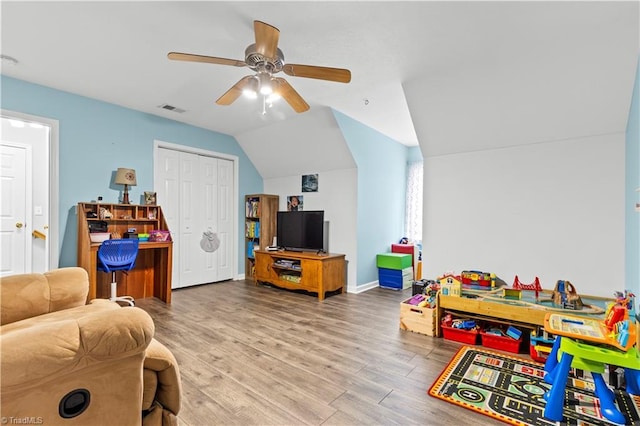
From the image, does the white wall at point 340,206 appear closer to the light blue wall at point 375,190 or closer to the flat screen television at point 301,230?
the light blue wall at point 375,190

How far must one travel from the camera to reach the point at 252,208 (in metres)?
5.49

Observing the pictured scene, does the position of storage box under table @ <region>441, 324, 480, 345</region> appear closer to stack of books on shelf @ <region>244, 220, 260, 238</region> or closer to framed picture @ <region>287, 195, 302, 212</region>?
framed picture @ <region>287, 195, 302, 212</region>

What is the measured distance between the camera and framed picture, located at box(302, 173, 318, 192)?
→ 17.0 ft

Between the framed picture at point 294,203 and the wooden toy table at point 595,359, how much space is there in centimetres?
401

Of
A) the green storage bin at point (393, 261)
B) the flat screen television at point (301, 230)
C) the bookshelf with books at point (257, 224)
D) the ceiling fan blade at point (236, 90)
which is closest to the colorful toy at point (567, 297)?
the green storage bin at point (393, 261)

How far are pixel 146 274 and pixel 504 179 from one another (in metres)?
4.76

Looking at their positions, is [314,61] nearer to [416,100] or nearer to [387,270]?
[416,100]

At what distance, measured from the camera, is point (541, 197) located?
3.04m

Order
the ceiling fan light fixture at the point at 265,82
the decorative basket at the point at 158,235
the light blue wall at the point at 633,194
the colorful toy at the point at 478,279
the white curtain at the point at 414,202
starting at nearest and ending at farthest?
the light blue wall at the point at 633,194, the ceiling fan light fixture at the point at 265,82, the colorful toy at the point at 478,279, the decorative basket at the point at 158,235, the white curtain at the point at 414,202

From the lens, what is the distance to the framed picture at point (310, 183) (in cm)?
517

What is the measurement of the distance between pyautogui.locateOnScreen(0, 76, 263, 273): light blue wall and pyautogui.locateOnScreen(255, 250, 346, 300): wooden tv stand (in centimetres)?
211


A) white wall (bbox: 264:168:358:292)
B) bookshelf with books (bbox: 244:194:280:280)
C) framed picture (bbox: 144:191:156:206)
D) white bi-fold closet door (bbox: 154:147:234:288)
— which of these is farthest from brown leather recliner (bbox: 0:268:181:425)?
bookshelf with books (bbox: 244:194:280:280)

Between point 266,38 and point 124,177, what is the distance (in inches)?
116

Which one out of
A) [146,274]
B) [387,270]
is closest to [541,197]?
[387,270]
